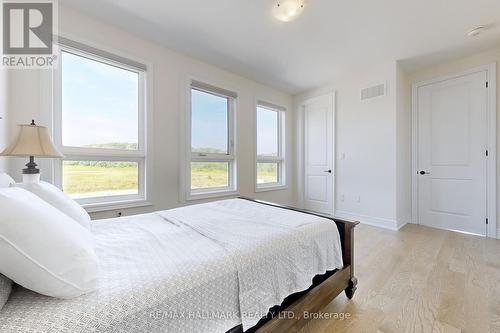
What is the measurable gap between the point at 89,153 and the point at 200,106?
1551 millimetres

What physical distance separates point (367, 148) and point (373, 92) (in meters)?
0.88

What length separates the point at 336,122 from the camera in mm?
4008

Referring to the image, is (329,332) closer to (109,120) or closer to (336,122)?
(109,120)

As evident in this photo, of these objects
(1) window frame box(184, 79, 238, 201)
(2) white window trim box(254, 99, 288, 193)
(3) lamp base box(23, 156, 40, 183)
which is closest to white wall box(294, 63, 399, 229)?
(2) white window trim box(254, 99, 288, 193)

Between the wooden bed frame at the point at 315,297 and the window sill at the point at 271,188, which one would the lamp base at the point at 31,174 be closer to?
the wooden bed frame at the point at 315,297

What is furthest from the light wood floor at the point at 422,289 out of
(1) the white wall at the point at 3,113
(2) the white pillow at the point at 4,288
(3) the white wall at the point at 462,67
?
(1) the white wall at the point at 3,113

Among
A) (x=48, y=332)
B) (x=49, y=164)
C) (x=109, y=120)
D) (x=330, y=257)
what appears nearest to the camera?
(x=48, y=332)

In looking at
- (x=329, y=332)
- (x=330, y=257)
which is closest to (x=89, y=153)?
(x=330, y=257)

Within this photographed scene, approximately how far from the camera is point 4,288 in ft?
2.10

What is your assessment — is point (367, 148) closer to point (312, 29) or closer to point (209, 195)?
point (312, 29)

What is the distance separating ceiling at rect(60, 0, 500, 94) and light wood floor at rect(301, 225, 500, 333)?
2457 mm

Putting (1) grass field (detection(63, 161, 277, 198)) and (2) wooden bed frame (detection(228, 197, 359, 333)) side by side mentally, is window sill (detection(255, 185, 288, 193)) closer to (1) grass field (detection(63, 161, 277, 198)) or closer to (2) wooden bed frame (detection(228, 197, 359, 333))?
(1) grass field (detection(63, 161, 277, 198))

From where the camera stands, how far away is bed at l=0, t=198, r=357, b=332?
0.67m

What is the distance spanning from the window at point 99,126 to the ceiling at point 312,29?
0.51 m
